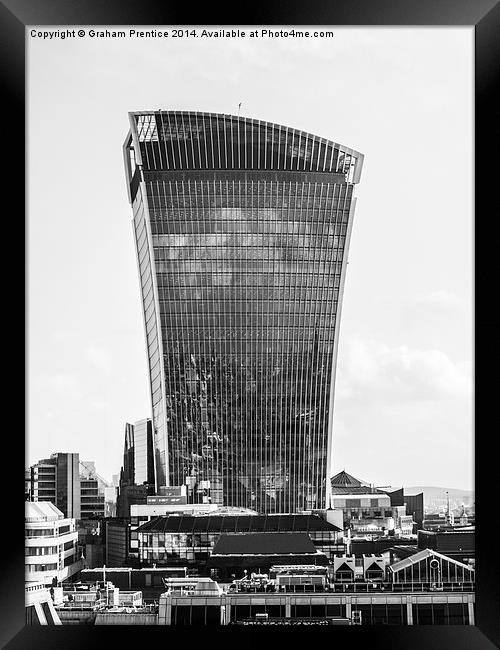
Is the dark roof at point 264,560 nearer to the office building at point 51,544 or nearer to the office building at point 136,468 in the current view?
the office building at point 136,468

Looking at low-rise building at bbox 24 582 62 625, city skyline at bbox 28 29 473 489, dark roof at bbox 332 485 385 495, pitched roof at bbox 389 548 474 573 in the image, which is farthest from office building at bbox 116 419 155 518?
pitched roof at bbox 389 548 474 573

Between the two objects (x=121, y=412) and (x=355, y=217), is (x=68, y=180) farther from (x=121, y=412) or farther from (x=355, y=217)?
(x=355, y=217)

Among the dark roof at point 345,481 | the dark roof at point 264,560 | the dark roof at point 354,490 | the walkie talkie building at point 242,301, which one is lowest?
the dark roof at point 264,560

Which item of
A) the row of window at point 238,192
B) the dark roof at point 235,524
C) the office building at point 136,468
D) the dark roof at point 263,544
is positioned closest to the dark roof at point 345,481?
the dark roof at point 235,524

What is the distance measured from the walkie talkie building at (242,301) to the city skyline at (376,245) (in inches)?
12.0

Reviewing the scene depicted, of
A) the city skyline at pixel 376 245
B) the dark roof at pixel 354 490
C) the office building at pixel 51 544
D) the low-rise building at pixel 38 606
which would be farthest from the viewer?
the dark roof at pixel 354 490

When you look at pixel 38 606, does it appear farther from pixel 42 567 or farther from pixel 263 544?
pixel 263 544

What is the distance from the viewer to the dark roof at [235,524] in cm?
331

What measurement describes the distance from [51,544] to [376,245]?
2.05m

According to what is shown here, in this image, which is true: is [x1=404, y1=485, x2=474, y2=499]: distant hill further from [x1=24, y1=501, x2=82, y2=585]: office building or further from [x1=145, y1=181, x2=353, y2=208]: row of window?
[x1=145, y1=181, x2=353, y2=208]: row of window

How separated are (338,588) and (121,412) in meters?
1.31

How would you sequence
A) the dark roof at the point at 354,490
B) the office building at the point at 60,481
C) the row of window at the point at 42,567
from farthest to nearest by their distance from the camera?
the dark roof at the point at 354,490
the office building at the point at 60,481
the row of window at the point at 42,567
